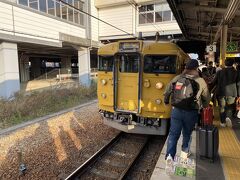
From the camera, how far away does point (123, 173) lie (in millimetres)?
5094

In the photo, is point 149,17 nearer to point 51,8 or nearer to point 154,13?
point 154,13

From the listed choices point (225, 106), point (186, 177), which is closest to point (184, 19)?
point (225, 106)

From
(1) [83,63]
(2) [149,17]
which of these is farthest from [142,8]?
(1) [83,63]

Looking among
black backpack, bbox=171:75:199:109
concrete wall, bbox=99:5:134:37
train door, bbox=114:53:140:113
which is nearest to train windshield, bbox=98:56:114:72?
train door, bbox=114:53:140:113

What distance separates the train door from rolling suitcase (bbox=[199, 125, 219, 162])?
95.4 inches

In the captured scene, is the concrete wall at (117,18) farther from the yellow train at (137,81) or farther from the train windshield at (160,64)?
the train windshield at (160,64)

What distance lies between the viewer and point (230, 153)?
15.5 ft

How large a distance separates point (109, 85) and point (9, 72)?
8.48 meters

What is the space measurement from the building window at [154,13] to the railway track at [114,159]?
15859mm

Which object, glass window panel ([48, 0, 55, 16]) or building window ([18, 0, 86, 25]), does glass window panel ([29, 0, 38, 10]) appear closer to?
building window ([18, 0, 86, 25])

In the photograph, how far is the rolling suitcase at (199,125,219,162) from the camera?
4258 mm

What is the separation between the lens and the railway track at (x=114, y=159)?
5.19 m

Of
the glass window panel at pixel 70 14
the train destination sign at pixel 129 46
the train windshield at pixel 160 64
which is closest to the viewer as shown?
the train windshield at pixel 160 64

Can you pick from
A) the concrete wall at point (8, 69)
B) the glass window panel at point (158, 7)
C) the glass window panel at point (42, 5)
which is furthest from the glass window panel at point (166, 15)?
the concrete wall at point (8, 69)
